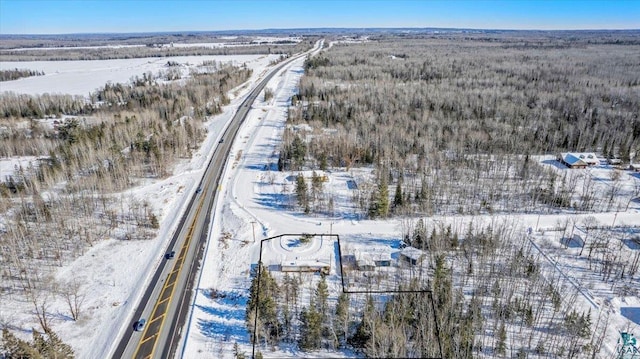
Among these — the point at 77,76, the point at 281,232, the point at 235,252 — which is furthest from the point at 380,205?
the point at 77,76

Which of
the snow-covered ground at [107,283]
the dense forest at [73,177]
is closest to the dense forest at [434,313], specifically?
the snow-covered ground at [107,283]

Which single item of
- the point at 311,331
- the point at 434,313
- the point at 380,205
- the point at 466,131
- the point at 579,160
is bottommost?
the point at 311,331

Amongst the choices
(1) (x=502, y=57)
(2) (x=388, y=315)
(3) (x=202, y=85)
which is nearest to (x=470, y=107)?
(2) (x=388, y=315)

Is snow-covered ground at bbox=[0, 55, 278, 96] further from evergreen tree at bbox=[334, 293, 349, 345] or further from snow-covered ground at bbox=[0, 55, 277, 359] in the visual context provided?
evergreen tree at bbox=[334, 293, 349, 345]

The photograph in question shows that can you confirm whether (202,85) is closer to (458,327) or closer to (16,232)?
(16,232)

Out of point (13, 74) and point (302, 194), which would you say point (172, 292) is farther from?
point (13, 74)

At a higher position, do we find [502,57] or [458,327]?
[502,57]

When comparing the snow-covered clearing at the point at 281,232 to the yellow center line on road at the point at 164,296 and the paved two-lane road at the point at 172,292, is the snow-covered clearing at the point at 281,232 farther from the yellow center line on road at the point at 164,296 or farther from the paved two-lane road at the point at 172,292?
the yellow center line on road at the point at 164,296

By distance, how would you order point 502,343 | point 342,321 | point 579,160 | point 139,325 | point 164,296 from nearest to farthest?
1. point 502,343
2. point 342,321
3. point 139,325
4. point 164,296
5. point 579,160
